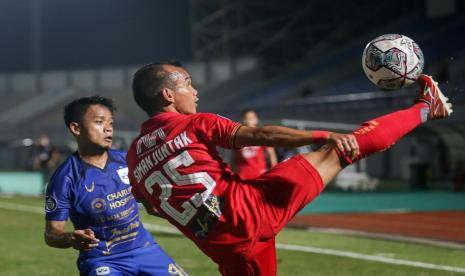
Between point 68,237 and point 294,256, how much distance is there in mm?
5936

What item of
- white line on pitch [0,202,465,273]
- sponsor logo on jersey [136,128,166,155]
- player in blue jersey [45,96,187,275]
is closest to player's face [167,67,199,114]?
sponsor logo on jersey [136,128,166,155]

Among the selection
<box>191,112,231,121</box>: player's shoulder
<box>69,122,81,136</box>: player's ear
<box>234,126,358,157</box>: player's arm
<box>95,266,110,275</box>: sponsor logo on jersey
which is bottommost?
<box>95,266,110,275</box>: sponsor logo on jersey

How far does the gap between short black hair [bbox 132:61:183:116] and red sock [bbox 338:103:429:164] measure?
3.91 ft

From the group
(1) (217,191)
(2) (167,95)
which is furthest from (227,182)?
(2) (167,95)

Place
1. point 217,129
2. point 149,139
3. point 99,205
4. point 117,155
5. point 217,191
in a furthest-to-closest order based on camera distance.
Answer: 1. point 117,155
2. point 99,205
3. point 149,139
4. point 217,191
5. point 217,129

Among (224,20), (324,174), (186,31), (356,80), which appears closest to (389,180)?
(356,80)

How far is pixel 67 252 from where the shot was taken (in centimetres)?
1150

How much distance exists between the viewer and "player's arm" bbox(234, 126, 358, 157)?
4.39 metres

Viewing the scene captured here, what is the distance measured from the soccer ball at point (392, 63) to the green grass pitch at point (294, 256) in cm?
430

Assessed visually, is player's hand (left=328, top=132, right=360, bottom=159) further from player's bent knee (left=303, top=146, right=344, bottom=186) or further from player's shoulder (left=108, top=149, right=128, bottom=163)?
player's shoulder (left=108, top=149, right=128, bottom=163)

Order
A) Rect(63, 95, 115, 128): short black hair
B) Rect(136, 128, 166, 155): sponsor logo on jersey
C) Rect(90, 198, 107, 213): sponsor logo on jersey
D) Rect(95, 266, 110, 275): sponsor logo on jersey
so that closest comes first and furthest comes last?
Rect(136, 128, 166, 155): sponsor logo on jersey, Rect(95, 266, 110, 275): sponsor logo on jersey, Rect(90, 198, 107, 213): sponsor logo on jersey, Rect(63, 95, 115, 128): short black hair

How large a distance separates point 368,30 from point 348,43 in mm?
1423

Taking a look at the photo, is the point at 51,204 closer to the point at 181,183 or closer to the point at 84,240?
the point at 84,240

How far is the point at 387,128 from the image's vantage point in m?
4.70
